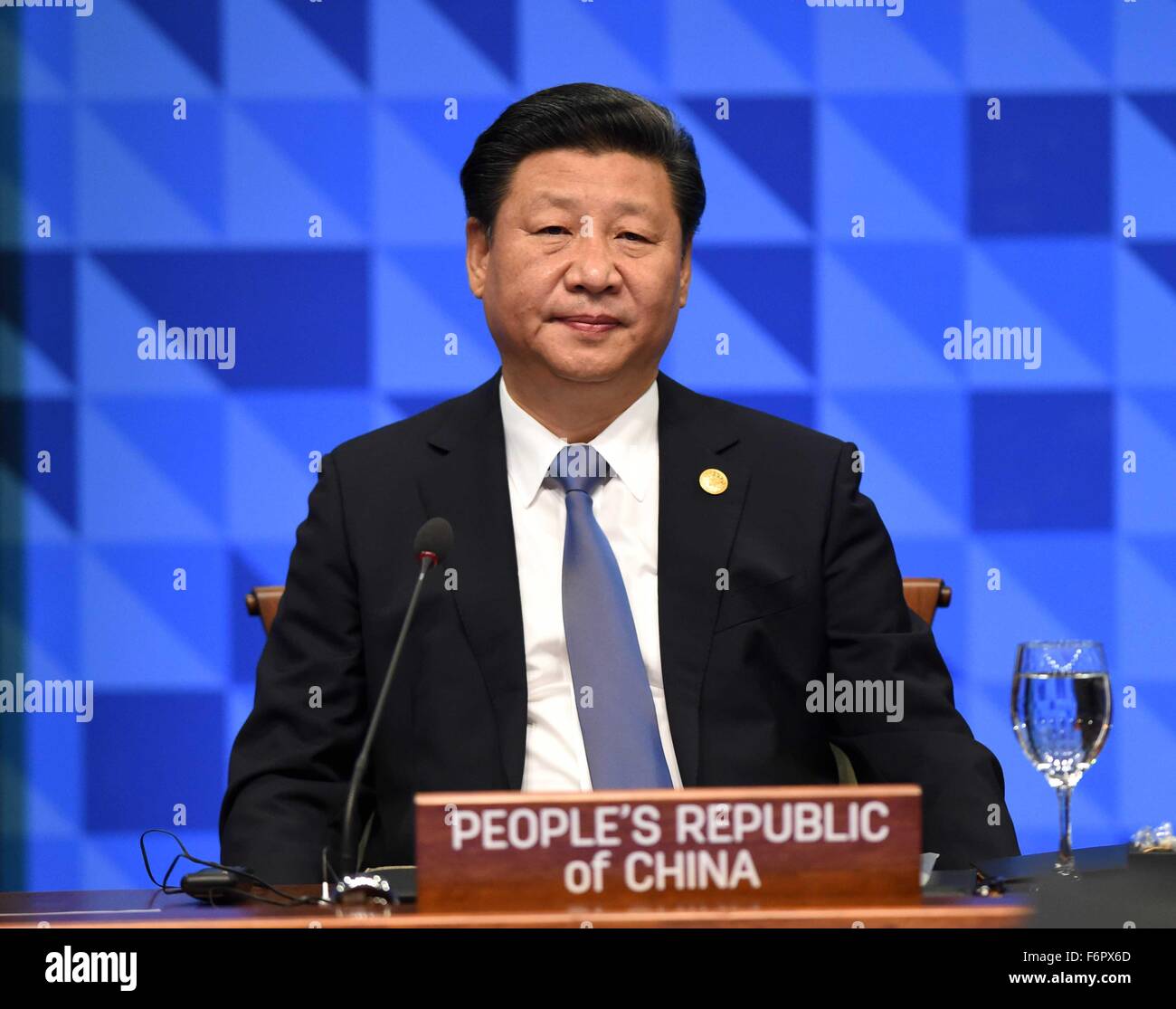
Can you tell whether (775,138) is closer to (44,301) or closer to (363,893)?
(44,301)

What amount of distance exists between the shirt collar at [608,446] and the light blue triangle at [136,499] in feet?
4.69

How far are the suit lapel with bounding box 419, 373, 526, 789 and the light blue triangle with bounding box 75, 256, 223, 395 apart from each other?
133 cm

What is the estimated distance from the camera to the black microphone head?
5.21 ft

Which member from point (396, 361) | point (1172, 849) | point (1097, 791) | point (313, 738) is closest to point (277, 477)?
point (396, 361)

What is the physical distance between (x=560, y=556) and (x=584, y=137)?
616mm

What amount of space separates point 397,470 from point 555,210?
1.48 ft

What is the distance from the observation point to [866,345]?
3332 mm

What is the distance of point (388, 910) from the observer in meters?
1.10

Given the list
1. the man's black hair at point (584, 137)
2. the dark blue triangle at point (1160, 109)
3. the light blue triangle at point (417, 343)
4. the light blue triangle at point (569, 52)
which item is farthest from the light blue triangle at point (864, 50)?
the man's black hair at point (584, 137)

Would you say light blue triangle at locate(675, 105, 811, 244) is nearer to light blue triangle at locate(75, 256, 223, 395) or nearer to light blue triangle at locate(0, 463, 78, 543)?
light blue triangle at locate(75, 256, 223, 395)

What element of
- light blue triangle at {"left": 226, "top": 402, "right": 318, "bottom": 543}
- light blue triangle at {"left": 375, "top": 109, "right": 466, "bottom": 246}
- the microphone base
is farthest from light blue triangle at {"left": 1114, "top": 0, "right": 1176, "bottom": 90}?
the microphone base

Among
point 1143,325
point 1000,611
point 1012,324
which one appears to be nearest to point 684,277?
point 1012,324

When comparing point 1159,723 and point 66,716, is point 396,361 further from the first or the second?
point 1159,723
